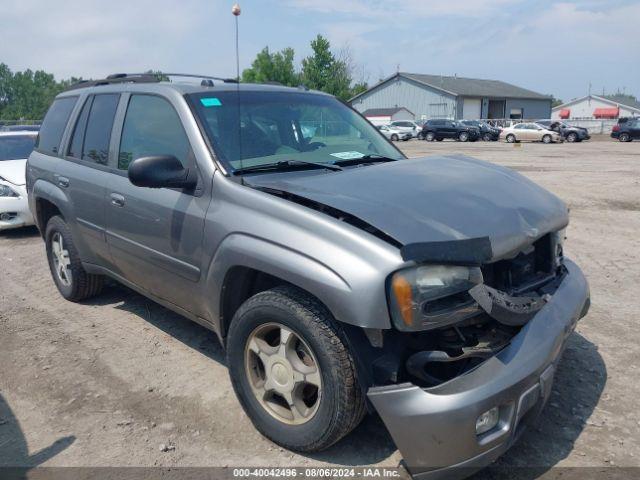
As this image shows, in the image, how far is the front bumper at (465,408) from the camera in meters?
2.27

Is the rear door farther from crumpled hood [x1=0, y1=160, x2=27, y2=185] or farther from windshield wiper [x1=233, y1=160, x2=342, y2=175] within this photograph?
crumpled hood [x1=0, y1=160, x2=27, y2=185]

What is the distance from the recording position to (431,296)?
238 centimetres

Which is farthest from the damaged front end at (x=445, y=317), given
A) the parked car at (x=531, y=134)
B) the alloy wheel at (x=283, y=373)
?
the parked car at (x=531, y=134)

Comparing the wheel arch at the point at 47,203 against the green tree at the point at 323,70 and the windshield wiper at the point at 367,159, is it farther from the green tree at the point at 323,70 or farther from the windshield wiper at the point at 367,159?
the green tree at the point at 323,70

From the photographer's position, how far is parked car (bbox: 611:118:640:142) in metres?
36.4

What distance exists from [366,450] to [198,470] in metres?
0.86

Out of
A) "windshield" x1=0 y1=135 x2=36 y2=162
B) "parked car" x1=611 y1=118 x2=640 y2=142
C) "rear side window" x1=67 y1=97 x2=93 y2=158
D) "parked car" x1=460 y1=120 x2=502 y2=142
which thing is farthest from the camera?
"parked car" x1=460 y1=120 x2=502 y2=142

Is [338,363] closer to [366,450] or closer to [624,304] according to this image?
[366,450]

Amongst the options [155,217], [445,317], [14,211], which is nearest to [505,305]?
[445,317]

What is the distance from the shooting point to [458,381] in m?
2.34

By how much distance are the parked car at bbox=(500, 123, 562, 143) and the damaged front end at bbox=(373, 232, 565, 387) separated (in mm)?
37537

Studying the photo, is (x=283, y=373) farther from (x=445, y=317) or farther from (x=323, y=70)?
(x=323, y=70)

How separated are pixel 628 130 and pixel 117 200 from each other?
39.9 metres

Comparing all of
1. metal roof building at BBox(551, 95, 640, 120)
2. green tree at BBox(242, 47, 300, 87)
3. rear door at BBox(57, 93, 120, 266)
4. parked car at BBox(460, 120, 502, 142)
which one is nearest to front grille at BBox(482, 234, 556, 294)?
rear door at BBox(57, 93, 120, 266)
